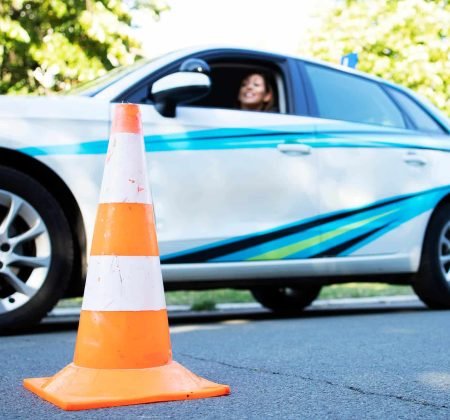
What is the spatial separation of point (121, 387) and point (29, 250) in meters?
2.12

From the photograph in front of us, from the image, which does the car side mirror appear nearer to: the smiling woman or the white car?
the white car

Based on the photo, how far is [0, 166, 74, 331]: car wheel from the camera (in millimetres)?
4234

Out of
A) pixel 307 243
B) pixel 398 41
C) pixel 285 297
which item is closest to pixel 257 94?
pixel 307 243

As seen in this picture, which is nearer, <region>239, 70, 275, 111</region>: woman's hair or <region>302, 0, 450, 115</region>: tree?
<region>239, 70, 275, 111</region>: woman's hair

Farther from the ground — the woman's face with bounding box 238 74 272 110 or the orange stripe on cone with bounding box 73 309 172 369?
the woman's face with bounding box 238 74 272 110

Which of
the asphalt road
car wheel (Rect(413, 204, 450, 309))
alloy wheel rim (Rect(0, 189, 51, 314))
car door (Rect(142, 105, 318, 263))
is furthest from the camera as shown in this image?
car wheel (Rect(413, 204, 450, 309))

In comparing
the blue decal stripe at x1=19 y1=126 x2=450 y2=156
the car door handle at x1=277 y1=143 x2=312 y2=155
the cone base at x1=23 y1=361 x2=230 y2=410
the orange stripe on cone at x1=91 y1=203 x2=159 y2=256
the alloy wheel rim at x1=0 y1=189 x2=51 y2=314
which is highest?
the orange stripe on cone at x1=91 y1=203 x2=159 y2=256

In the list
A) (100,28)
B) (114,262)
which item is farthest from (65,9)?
(114,262)

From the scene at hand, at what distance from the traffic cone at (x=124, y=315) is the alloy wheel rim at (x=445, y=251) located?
11.6 ft

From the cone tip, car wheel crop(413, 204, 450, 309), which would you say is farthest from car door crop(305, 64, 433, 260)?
the cone tip

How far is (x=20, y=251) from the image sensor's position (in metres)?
4.38

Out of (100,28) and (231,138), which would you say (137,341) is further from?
(100,28)

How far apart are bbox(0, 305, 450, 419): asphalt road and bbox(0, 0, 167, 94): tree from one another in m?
7.96

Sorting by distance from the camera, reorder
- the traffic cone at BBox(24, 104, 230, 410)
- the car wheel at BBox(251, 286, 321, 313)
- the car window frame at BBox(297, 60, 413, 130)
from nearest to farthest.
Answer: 1. the traffic cone at BBox(24, 104, 230, 410)
2. the car window frame at BBox(297, 60, 413, 130)
3. the car wheel at BBox(251, 286, 321, 313)
